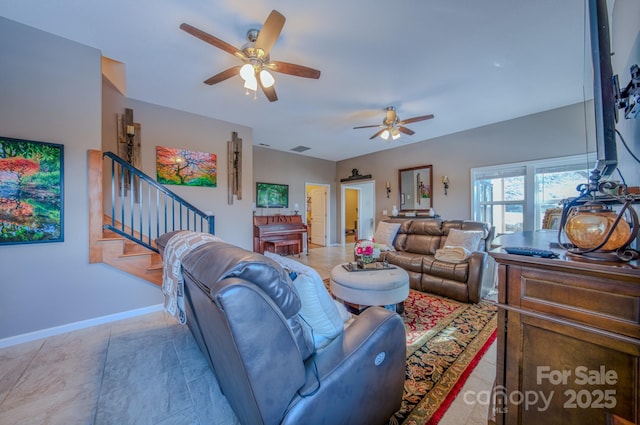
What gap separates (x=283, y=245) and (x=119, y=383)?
163 inches

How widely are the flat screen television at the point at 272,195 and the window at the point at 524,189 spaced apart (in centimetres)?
439

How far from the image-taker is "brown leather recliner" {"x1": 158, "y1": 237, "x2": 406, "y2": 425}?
2.42 ft

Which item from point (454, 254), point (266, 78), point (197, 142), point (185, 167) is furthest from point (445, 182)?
point (185, 167)

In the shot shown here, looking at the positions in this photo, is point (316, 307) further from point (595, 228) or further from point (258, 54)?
point (258, 54)

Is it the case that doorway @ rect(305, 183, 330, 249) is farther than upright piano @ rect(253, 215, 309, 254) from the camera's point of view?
Yes

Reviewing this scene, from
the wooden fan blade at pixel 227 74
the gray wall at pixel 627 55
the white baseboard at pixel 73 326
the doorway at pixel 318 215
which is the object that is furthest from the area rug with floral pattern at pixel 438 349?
the doorway at pixel 318 215

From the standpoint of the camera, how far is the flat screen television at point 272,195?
590 cm

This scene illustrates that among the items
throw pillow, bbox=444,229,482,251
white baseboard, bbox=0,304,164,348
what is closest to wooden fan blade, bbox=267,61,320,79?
throw pillow, bbox=444,229,482,251

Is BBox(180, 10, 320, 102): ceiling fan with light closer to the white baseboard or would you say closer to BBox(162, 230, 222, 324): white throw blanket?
BBox(162, 230, 222, 324): white throw blanket

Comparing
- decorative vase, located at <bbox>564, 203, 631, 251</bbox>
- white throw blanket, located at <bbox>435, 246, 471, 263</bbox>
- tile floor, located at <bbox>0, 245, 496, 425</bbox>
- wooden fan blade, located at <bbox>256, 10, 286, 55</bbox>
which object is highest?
wooden fan blade, located at <bbox>256, 10, 286, 55</bbox>

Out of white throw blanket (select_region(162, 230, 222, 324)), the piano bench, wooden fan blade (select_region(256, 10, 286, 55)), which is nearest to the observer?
white throw blanket (select_region(162, 230, 222, 324))

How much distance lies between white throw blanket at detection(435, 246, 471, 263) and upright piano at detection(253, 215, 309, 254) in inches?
136

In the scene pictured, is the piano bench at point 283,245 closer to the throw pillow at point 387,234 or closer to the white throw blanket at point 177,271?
the throw pillow at point 387,234

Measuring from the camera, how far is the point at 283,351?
0.81 metres
